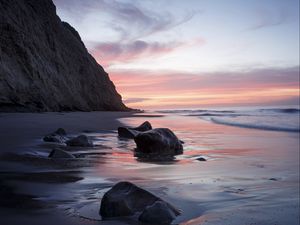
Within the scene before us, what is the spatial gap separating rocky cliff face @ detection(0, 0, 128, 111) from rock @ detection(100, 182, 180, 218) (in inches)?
766

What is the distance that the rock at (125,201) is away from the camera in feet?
9.14

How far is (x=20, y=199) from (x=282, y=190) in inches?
100

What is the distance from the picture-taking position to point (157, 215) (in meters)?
2.66

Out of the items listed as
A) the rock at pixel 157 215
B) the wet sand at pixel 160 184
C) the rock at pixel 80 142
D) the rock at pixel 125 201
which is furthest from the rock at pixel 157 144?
the rock at pixel 157 215

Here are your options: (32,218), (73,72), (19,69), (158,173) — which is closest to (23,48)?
(19,69)

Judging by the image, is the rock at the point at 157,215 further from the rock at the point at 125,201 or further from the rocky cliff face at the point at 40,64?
the rocky cliff face at the point at 40,64

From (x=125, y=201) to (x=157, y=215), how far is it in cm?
31

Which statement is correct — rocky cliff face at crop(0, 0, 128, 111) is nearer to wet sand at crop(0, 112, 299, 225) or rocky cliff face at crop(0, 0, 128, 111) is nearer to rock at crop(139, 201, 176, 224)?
wet sand at crop(0, 112, 299, 225)

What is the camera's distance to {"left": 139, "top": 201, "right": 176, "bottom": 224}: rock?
264cm

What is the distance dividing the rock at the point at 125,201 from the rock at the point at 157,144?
3722 millimetres

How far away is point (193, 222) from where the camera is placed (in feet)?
8.86

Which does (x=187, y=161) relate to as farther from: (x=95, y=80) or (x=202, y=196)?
(x=95, y=80)

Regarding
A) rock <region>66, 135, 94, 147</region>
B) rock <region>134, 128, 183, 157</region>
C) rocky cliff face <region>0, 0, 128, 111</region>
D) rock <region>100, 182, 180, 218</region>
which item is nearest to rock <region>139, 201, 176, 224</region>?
rock <region>100, 182, 180, 218</region>

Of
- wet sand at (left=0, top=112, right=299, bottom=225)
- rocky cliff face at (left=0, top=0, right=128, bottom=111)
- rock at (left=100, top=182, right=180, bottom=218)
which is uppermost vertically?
rocky cliff face at (left=0, top=0, right=128, bottom=111)
